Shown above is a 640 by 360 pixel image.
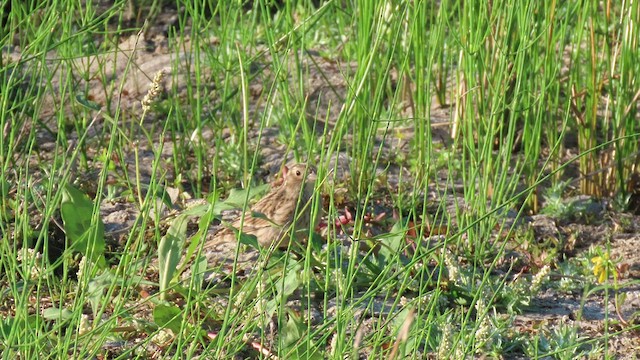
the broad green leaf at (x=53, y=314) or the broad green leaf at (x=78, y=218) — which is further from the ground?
the broad green leaf at (x=78, y=218)

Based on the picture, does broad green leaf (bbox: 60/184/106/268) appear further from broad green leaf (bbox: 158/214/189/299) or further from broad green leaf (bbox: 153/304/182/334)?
broad green leaf (bbox: 153/304/182/334)

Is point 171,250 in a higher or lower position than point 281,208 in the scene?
higher

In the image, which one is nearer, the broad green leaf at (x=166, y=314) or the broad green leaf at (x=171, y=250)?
the broad green leaf at (x=166, y=314)

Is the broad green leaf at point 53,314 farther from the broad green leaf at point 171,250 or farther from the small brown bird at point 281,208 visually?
the small brown bird at point 281,208

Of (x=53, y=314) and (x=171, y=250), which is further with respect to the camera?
(x=171, y=250)

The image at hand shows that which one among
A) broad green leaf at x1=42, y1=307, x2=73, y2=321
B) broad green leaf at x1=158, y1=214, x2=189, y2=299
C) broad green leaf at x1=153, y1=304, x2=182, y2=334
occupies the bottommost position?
broad green leaf at x1=153, y1=304, x2=182, y2=334

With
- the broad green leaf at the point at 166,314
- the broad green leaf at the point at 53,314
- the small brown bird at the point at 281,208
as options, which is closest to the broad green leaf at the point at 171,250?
the broad green leaf at the point at 166,314

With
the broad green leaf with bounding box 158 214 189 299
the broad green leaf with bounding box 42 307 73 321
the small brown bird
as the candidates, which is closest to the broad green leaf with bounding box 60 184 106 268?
the broad green leaf with bounding box 158 214 189 299

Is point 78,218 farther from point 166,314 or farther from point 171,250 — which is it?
point 166,314

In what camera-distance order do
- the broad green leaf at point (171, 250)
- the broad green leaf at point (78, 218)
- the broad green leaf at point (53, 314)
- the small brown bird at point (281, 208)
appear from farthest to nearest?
the small brown bird at point (281, 208) < the broad green leaf at point (78, 218) < the broad green leaf at point (171, 250) < the broad green leaf at point (53, 314)

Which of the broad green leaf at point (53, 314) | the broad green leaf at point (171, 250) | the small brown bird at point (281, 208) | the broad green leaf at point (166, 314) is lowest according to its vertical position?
the small brown bird at point (281, 208)

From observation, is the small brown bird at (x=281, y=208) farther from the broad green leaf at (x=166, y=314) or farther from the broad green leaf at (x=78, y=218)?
the broad green leaf at (x=166, y=314)

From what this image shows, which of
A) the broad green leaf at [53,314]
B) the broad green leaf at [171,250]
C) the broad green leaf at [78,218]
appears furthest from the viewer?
the broad green leaf at [78,218]

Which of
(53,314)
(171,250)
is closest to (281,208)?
(171,250)
